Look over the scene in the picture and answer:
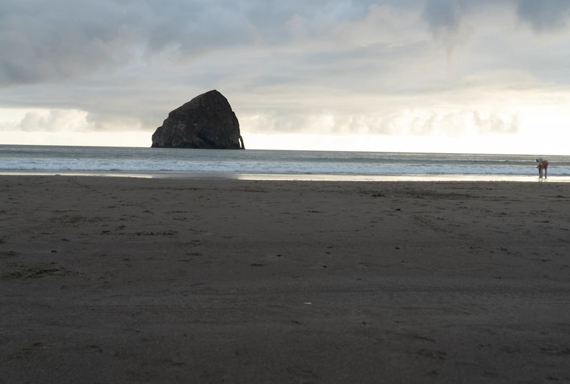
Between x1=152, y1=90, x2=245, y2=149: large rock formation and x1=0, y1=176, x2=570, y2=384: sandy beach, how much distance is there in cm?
11413

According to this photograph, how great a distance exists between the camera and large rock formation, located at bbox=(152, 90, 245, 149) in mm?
118500

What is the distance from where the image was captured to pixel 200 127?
119 meters

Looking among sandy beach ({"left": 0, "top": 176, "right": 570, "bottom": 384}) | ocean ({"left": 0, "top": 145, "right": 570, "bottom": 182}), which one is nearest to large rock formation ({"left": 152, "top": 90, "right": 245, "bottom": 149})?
ocean ({"left": 0, "top": 145, "right": 570, "bottom": 182})

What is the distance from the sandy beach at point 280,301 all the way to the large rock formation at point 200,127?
114 m

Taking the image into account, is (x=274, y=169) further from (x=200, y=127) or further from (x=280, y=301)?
(x=200, y=127)

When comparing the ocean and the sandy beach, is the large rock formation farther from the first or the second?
the sandy beach

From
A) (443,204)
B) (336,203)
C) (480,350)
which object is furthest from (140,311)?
(443,204)

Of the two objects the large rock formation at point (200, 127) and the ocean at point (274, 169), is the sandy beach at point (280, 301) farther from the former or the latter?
the large rock formation at point (200, 127)

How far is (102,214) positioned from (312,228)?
11.7 feet

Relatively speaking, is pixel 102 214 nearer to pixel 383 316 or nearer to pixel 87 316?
pixel 87 316

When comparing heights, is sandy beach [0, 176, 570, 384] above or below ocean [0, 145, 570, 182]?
below

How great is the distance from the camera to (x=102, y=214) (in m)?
7.62

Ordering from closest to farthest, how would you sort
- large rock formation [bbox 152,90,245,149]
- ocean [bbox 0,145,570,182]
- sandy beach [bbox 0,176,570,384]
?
sandy beach [bbox 0,176,570,384], ocean [bbox 0,145,570,182], large rock formation [bbox 152,90,245,149]

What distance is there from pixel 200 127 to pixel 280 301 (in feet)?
390
